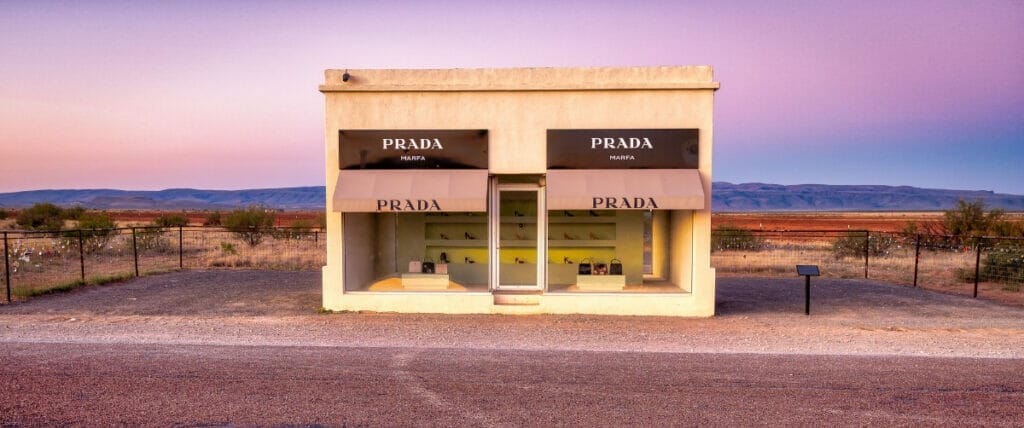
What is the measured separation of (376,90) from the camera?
451 inches

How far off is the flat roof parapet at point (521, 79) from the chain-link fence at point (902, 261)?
26.4 feet

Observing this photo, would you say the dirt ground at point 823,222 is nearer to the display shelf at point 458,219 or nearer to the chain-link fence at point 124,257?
the display shelf at point 458,219

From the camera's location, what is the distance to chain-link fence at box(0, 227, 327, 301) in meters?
15.4

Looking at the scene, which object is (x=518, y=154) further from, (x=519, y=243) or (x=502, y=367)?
(x=502, y=367)

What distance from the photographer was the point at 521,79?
11406 mm

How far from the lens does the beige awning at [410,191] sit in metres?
11.1

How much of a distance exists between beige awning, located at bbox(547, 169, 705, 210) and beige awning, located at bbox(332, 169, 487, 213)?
150cm

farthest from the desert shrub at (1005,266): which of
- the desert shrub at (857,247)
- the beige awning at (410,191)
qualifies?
the beige awning at (410,191)

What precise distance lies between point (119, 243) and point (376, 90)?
22725 millimetres

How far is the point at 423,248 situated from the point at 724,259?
1408 centimetres

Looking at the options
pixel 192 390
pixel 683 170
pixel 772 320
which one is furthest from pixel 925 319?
pixel 192 390

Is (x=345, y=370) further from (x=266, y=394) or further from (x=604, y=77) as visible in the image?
(x=604, y=77)

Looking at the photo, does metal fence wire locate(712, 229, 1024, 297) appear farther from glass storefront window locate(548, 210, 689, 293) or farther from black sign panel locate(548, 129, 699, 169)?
black sign panel locate(548, 129, 699, 169)

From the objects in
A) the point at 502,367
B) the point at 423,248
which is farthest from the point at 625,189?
the point at 423,248
